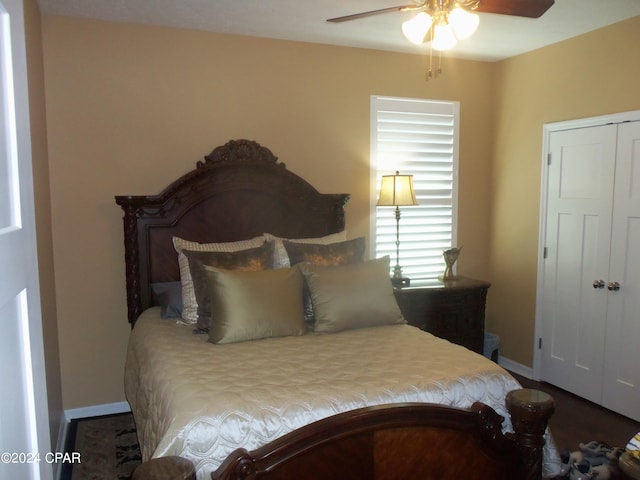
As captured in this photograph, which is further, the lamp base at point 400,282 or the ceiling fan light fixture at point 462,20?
the lamp base at point 400,282

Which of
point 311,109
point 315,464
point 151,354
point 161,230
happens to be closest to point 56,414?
point 151,354

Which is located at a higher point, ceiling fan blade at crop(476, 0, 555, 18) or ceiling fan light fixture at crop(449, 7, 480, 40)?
ceiling fan blade at crop(476, 0, 555, 18)

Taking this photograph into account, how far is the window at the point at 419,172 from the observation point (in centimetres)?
406

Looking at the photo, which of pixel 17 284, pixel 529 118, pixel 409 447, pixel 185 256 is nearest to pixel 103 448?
pixel 185 256

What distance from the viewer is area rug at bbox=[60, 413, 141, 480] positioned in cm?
270

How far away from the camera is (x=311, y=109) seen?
379 cm

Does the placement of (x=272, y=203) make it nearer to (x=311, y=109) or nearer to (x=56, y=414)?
(x=311, y=109)

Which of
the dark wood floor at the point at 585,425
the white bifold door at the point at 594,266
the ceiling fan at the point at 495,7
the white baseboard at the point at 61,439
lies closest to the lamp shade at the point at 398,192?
the white bifold door at the point at 594,266

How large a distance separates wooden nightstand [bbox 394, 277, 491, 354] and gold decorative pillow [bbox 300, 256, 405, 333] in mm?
729

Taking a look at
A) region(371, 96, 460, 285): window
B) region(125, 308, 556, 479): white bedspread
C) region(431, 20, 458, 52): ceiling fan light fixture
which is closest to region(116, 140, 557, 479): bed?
region(125, 308, 556, 479): white bedspread

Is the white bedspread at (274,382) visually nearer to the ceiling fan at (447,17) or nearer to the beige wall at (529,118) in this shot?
the ceiling fan at (447,17)

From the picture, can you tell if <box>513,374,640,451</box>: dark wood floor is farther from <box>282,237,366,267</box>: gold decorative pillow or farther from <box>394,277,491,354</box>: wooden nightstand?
<box>282,237,366,267</box>: gold decorative pillow

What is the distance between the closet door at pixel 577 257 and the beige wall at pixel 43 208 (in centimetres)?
349

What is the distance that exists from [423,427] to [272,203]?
2.13m
